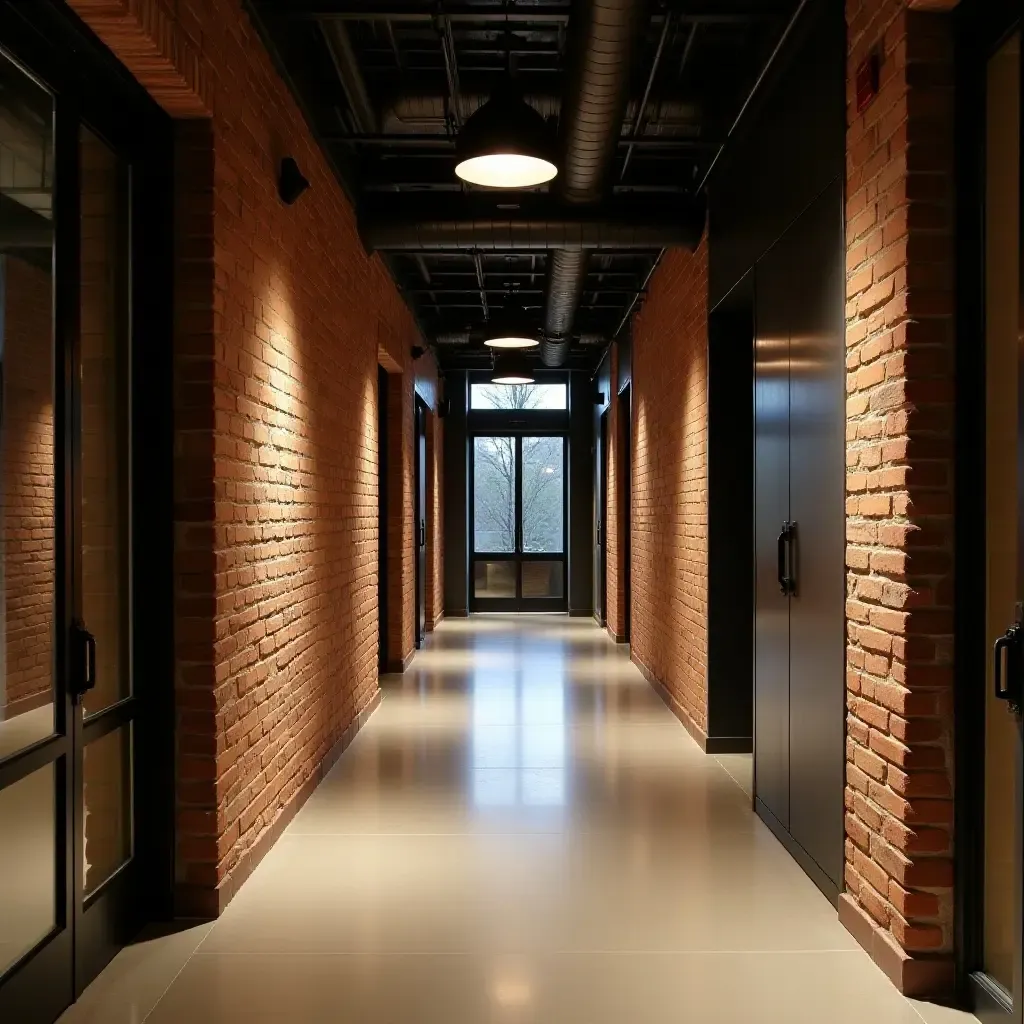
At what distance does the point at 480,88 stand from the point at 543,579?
1024 cm

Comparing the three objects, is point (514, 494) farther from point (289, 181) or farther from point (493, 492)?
point (289, 181)

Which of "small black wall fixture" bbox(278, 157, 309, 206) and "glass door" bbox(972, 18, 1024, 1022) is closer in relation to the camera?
"glass door" bbox(972, 18, 1024, 1022)

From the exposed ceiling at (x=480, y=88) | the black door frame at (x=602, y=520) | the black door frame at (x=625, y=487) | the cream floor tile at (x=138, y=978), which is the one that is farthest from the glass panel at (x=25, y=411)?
the black door frame at (x=602, y=520)

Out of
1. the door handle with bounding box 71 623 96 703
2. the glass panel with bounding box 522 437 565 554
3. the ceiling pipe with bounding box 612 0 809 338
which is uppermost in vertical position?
the ceiling pipe with bounding box 612 0 809 338

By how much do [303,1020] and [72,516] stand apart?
1.50 m

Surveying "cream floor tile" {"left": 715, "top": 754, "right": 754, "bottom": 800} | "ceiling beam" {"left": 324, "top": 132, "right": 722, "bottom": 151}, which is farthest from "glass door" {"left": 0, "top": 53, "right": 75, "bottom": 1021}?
"cream floor tile" {"left": 715, "top": 754, "right": 754, "bottom": 800}

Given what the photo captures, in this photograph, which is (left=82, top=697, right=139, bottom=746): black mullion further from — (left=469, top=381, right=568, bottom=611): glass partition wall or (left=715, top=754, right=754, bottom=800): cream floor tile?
(left=469, top=381, right=568, bottom=611): glass partition wall

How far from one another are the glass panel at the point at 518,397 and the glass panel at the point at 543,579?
228 centimetres

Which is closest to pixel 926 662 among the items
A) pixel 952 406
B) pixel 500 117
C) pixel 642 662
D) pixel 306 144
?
pixel 952 406

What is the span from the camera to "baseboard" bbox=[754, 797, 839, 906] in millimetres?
3566

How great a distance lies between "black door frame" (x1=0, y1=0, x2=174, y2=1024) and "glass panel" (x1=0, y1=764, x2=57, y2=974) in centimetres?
3

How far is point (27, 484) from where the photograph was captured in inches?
102

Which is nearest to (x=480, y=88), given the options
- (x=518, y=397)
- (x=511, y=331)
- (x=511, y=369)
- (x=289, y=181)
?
(x=289, y=181)

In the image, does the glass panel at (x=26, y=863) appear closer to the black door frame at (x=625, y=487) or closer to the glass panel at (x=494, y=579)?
the black door frame at (x=625, y=487)
